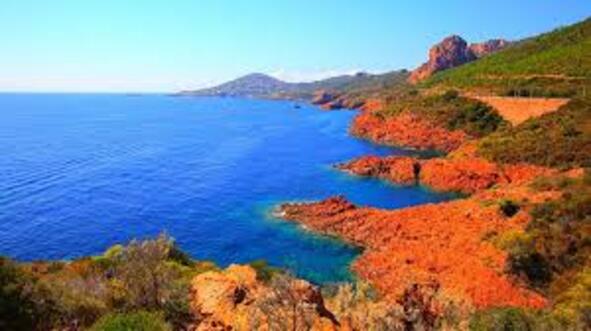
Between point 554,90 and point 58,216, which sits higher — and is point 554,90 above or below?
above

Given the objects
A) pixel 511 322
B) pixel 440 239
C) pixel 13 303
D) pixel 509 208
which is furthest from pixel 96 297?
pixel 509 208

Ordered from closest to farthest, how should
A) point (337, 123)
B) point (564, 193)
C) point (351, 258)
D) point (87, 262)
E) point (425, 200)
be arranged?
point (87, 262)
point (351, 258)
point (564, 193)
point (425, 200)
point (337, 123)

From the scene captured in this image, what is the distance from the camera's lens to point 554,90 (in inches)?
4417

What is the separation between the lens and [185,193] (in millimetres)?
83188

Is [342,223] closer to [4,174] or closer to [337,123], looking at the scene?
[4,174]

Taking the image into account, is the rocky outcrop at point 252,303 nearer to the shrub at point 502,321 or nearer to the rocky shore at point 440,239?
the shrub at point 502,321

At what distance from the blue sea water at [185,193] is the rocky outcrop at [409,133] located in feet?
18.4

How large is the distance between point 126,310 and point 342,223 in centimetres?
3951

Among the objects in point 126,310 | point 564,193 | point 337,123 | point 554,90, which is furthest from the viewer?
point 337,123

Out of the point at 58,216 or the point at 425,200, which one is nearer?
the point at 58,216

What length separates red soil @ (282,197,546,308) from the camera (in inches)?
1708

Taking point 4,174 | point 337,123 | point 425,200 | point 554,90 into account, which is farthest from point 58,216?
point 337,123

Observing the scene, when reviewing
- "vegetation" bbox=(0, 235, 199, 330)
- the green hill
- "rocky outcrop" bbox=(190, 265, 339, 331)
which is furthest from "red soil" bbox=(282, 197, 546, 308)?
the green hill

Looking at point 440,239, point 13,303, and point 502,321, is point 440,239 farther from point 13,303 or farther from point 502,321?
point 13,303
